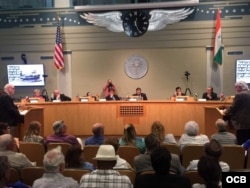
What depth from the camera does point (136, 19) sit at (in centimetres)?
1269

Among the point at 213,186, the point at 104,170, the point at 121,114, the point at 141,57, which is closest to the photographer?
the point at 213,186

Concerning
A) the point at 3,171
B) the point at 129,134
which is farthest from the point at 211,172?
the point at 129,134

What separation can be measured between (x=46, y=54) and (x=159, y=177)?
10.8 meters

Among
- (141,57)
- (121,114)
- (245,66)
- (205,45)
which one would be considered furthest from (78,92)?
(245,66)

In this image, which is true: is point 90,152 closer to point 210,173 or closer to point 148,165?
point 148,165

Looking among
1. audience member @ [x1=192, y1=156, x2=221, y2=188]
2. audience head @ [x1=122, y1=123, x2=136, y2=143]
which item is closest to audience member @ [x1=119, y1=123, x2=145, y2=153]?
audience head @ [x1=122, y1=123, x2=136, y2=143]

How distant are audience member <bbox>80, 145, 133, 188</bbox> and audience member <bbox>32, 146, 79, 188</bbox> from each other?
0.17 m

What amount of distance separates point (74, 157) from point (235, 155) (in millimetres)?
1945

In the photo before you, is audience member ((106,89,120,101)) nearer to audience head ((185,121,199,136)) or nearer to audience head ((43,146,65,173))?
audience head ((185,121,199,136))

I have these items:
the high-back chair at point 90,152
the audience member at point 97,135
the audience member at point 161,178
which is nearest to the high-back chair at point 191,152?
the high-back chair at point 90,152

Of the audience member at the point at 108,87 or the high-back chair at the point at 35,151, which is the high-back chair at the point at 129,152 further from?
the audience member at the point at 108,87

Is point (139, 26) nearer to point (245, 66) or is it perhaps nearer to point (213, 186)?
point (245, 66)

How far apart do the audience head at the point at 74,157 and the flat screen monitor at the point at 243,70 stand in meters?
9.03

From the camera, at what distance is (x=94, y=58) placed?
43.1 feet
